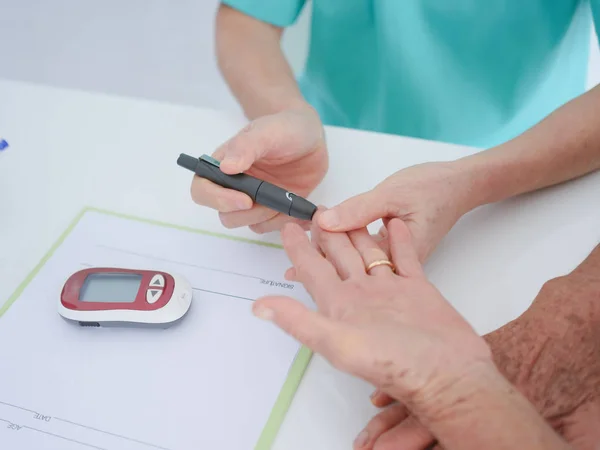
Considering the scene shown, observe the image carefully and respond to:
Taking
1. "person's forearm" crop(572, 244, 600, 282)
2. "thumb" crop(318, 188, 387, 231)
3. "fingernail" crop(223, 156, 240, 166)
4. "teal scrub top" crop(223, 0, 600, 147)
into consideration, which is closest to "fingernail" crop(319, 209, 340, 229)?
"thumb" crop(318, 188, 387, 231)

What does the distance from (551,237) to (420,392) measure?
283mm

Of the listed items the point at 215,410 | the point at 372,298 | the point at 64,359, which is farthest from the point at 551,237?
the point at 64,359

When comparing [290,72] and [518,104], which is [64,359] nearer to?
[290,72]

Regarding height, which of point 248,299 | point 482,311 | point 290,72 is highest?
point 290,72

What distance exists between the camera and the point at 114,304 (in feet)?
1.79

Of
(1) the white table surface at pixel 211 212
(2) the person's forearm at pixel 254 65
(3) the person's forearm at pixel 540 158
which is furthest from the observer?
(2) the person's forearm at pixel 254 65

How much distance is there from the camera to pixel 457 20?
85 centimetres

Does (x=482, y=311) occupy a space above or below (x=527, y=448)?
above

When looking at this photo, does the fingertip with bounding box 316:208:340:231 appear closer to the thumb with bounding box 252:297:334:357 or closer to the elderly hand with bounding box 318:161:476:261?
the elderly hand with bounding box 318:161:476:261

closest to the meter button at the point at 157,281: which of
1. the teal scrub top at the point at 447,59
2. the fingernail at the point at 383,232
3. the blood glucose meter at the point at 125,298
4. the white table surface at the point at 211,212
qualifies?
the blood glucose meter at the point at 125,298

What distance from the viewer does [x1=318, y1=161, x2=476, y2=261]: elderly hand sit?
1.83ft

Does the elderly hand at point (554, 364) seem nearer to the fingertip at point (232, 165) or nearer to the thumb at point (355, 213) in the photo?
the thumb at point (355, 213)

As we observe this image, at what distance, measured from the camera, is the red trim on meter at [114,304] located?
54cm

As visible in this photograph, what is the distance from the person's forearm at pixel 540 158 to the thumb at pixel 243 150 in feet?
0.72
